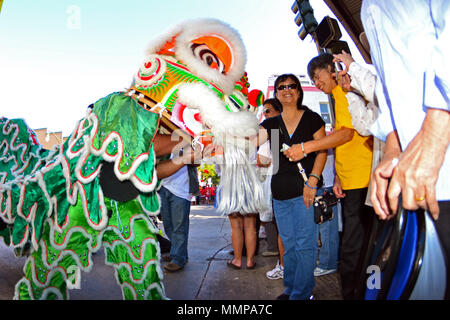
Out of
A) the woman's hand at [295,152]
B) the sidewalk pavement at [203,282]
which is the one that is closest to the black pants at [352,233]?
the sidewalk pavement at [203,282]

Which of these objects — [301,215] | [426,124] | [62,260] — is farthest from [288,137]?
[62,260]

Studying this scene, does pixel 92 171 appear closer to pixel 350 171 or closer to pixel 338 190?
pixel 350 171

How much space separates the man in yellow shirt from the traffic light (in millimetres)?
3242

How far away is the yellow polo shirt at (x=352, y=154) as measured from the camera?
2154 millimetres

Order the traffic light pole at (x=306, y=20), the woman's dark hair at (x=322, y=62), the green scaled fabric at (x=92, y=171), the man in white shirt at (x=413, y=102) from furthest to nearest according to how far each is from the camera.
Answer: the traffic light pole at (x=306, y=20)
the woman's dark hair at (x=322, y=62)
the green scaled fabric at (x=92, y=171)
the man in white shirt at (x=413, y=102)

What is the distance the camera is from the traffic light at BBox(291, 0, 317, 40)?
4.98 m

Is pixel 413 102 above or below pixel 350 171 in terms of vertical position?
above

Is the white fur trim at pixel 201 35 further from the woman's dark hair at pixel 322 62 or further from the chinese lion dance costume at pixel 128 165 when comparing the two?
the woman's dark hair at pixel 322 62

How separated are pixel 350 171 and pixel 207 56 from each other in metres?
1.33

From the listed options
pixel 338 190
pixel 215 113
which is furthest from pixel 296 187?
pixel 215 113

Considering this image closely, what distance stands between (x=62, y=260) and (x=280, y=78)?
6.57 ft

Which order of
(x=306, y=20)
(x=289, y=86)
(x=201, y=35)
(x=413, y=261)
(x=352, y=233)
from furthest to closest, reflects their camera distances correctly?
1. (x=306, y=20)
2. (x=289, y=86)
3. (x=352, y=233)
4. (x=201, y=35)
5. (x=413, y=261)

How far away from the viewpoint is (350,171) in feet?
7.23
